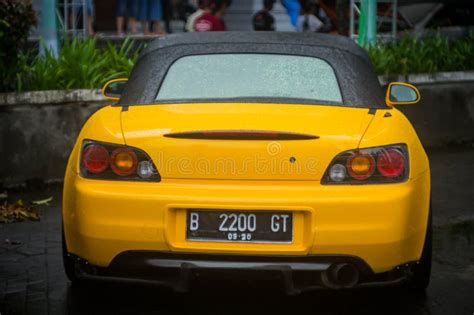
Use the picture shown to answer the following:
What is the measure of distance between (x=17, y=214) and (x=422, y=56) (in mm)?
5592

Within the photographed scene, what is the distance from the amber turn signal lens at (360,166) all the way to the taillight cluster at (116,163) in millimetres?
924

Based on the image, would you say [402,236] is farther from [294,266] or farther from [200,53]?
[200,53]

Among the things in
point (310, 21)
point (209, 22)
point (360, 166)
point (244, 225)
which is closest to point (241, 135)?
point (244, 225)

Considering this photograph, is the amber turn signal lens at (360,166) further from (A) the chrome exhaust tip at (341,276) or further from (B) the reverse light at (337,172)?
(A) the chrome exhaust tip at (341,276)

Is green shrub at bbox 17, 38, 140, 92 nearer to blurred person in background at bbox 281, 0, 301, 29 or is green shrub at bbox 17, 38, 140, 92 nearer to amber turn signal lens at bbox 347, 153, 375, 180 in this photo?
amber turn signal lens at bbox 347, 153, 375, 180

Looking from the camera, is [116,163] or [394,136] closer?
[116,163]

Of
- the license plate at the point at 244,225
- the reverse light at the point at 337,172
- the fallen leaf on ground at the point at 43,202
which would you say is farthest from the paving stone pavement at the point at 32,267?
the reverse light at the point at 337,172

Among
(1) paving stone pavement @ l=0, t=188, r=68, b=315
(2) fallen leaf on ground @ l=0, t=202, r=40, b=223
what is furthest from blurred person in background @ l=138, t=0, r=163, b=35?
(1) paving stone pavement @ l=0, t=188, r=68, b=315

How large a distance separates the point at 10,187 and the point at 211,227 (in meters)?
4.70

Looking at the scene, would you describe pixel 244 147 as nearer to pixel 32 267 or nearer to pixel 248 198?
pixel 248 198

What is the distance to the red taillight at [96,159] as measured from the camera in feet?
18.2

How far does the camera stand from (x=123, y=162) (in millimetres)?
5488

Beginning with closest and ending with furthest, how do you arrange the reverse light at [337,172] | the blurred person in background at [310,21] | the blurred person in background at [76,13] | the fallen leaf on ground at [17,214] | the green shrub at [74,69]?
1. the reverse light at [337,172]
2. the fallen leaf on ground at [17,214]
3. the green shrub at [74,69]
4. the blurred person in background at [76,13]
5. the blurred person in background at [310,21]

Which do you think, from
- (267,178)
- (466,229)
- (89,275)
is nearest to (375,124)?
(267,178)
